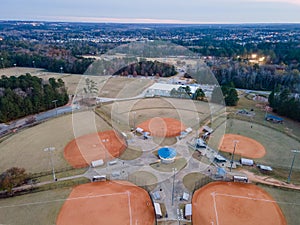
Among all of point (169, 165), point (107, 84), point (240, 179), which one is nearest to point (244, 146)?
point (240, 179)

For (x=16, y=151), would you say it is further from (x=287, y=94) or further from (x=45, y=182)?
(x=287, y=94)

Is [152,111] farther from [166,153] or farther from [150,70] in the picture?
[150,70]

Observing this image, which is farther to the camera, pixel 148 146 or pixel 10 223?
pixel 148 146

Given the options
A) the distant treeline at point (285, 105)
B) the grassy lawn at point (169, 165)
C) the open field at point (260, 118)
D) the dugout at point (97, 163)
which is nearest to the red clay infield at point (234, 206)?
the grassy lawn at point (169, 165)

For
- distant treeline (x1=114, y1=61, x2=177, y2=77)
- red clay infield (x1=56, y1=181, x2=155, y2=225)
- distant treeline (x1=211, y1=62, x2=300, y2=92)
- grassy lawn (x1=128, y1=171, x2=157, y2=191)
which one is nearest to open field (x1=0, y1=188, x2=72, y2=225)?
red clay infield (x1=56, y1=181, x2=155, y2=225)

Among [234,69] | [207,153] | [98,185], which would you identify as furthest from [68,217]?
[234,69]

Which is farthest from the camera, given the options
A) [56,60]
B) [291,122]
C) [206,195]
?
[56,60]

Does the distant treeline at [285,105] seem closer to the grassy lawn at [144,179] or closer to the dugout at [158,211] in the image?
the grassy lawn at [144,179]
